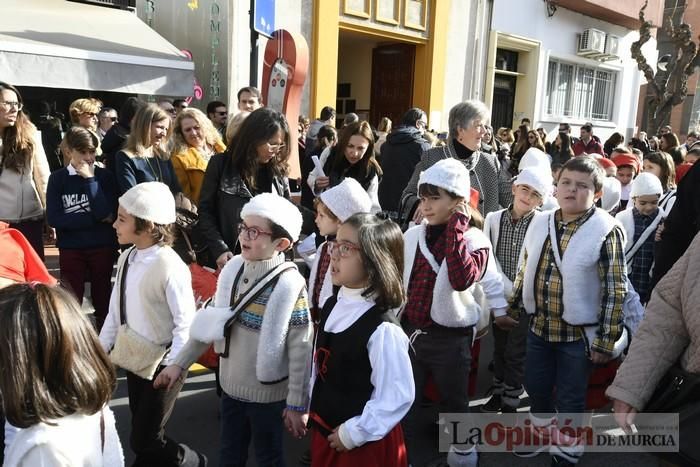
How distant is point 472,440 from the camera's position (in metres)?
3.22

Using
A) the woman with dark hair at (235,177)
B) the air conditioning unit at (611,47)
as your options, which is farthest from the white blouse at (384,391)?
the air conditioning unit at (611,47)

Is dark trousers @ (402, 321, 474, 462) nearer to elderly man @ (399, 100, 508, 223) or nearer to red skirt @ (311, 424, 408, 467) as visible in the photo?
red skirt @ (311, 424, 408, 467)

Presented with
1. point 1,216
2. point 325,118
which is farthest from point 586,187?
point 325,118

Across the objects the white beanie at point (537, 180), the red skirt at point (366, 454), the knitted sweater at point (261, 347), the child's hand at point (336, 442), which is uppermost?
the white beanie at point (537, 180)

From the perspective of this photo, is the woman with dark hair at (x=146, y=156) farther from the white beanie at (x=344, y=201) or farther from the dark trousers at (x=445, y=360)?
the dark trousers at (x=445, y=360)

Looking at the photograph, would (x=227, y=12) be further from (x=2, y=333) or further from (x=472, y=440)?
(x=2, y=333)

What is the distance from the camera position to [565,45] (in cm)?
1806

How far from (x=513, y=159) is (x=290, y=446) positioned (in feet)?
24.5

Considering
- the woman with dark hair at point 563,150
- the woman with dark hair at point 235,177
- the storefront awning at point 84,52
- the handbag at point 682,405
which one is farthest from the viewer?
the woman with dark hair at point 563,150

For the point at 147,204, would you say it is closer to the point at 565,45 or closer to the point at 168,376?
the point at 168,376

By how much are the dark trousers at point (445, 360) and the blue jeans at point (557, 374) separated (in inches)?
16.4

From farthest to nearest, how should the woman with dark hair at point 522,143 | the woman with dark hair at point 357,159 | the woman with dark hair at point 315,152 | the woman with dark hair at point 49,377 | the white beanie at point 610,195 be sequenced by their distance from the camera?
1. the woman with dark hair at point 522,143
2. the woman with dark hair at point 315,152
3. the white beanie at point 610,195
4. the woman with dark hair at point 357,159
5. the woman with dark hair at point 49,377

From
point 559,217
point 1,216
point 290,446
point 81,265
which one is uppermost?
point 559,217

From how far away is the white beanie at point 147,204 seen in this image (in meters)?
2.70
